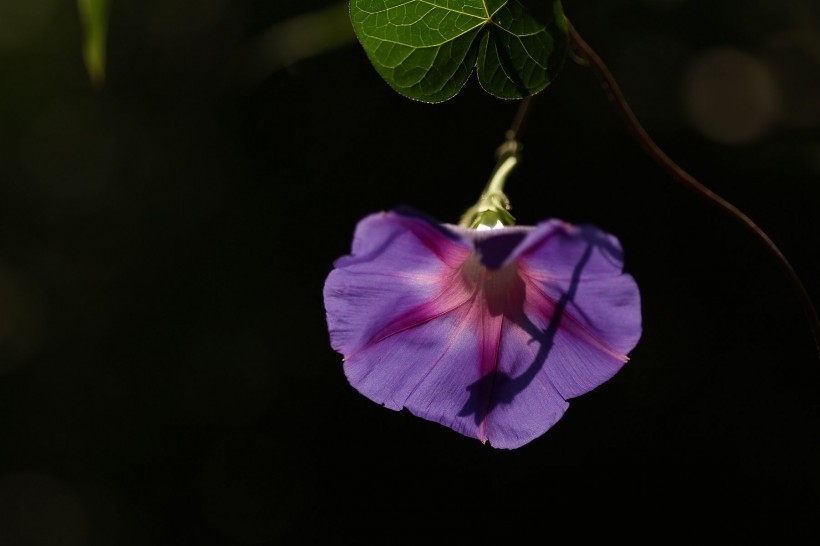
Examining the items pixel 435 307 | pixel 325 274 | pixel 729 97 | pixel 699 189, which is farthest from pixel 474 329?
pixel 325 274

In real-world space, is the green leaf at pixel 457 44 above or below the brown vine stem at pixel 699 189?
above

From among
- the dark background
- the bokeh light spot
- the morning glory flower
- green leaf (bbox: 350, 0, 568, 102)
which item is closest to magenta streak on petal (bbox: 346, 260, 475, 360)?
the morning glory flower

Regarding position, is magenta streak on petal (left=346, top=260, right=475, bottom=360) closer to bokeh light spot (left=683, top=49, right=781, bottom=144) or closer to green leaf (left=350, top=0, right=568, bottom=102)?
green leaf (left=350, top=0, right=568, bottom=102)

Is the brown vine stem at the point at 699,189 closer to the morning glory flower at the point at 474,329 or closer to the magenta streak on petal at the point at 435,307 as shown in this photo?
the morning glory flower at the point at 474,329

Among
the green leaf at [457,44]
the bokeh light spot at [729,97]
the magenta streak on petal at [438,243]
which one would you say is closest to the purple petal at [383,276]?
the magenta streak on petal at [438,243]

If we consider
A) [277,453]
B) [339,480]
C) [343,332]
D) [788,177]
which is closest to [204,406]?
[277,453]

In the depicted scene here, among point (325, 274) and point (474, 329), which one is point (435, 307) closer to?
point (474, 329)

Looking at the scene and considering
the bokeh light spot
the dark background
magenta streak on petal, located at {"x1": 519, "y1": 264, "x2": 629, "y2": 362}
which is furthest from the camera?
the dark background
